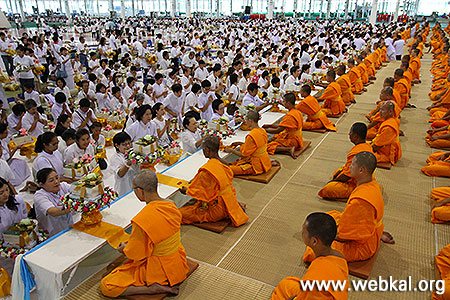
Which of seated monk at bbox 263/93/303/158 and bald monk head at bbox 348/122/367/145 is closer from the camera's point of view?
bald monk head at bbox 348/122/367/145

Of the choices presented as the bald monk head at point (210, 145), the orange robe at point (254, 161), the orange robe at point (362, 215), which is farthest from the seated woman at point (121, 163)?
the orange robe at point (362, 215)

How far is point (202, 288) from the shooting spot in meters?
3.19

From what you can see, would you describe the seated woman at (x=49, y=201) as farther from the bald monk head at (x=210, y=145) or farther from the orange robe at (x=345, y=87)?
the orange robe at (x=345, y=87)

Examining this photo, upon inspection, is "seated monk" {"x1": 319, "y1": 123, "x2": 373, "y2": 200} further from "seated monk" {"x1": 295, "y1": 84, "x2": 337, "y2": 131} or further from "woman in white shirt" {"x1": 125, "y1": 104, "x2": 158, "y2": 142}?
"woman in white shirt" {"x1": 125, "y1": 104, "x2": 158, "y2": 142}

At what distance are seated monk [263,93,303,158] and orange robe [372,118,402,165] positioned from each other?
4.38 feet

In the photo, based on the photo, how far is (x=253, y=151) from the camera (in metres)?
5.10

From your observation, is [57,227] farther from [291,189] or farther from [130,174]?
[291,189]

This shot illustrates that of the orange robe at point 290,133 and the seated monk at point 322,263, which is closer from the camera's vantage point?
the seated monk at point 322,263

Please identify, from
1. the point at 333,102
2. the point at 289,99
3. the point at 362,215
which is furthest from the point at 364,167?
the point at 333,102

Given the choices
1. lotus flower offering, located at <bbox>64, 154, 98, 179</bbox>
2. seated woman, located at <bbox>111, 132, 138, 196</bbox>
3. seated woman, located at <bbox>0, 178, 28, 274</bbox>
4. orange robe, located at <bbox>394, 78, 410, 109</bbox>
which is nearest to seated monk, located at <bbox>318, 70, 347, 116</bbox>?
orange robe, located at <bbox>394, 78, 410, 109</bbox>

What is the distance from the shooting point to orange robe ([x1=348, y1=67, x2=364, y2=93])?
1062 cm

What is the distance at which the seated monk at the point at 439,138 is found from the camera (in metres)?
6.59

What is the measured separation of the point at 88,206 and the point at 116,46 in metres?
16.6

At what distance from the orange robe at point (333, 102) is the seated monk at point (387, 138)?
2.68 meters
